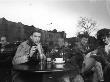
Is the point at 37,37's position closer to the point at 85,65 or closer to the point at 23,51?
the point at 23,51

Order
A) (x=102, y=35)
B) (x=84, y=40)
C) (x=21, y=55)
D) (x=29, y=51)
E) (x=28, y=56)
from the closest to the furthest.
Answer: (x=102, y=35)
(x=28, y=56)
(x=21, y=55)
(x=29, y=51)
(x=84, y=40)

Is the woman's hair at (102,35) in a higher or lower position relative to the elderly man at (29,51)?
higher

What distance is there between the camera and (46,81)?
1.42 m

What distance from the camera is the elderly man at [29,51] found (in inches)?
79.4

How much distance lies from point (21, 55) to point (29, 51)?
18 cm

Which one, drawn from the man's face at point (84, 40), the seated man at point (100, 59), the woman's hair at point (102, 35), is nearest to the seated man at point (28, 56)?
the seated man at point (100, 59)

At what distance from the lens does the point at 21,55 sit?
2.19 metres

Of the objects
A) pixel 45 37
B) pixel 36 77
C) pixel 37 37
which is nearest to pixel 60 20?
pixel 45 37

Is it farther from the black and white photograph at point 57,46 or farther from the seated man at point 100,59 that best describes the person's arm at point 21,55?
the seated man at point 100,59

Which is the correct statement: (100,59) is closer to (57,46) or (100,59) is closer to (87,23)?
(57,46)

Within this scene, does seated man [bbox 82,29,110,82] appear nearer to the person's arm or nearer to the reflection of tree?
the person's arm

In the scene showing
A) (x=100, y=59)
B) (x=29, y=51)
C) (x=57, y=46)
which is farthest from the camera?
(x=57, y=46)

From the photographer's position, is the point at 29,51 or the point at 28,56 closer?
the point at 28,56

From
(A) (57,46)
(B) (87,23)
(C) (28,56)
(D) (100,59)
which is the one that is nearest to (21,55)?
(C) (28,56)
